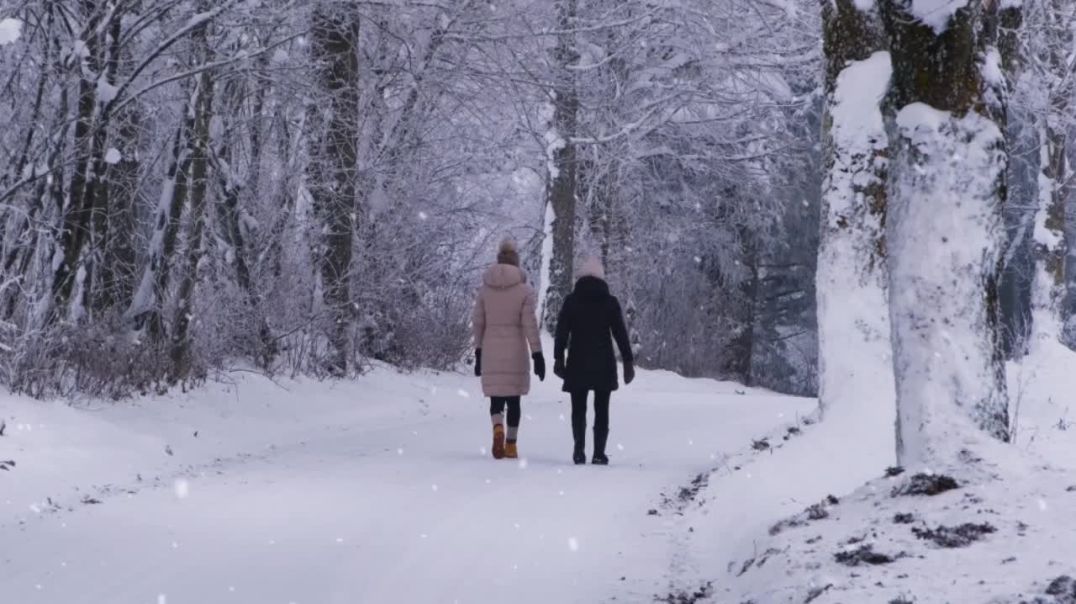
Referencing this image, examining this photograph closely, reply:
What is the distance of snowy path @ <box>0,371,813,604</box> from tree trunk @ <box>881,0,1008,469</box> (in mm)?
1904

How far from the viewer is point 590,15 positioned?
26828 millimetres

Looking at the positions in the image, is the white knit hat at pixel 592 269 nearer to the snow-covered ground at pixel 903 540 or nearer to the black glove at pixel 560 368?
the black glove at pixel 560 368

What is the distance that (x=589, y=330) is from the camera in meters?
13.4

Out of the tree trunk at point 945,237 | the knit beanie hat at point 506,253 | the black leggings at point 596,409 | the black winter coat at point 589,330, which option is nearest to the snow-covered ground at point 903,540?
the tree trunk at point 945,237

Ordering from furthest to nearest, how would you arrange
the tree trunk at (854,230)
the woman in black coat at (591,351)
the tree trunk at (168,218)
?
the tree trunk at (168,218) < the woman in black coat at (591,351) < the tree trunk at (854,230)

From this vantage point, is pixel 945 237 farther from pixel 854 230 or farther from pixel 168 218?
pixel 168 218

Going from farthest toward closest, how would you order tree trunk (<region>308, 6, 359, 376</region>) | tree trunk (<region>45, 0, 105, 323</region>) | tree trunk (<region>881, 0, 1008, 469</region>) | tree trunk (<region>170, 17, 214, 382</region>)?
tree trunk (<region>308, 6, 359, 376</region>) → tree trunk (<region>170, 17, 214, 382</region>) → tree trunk (<region>45, 0, 105, 323</region>) → tree trunk (<region>881, 0, 1008, 469</region>)

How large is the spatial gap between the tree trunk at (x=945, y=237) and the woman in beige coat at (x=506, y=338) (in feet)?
19.2

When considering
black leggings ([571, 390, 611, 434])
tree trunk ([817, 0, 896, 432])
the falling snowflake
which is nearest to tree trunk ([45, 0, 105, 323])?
the falling snowflake

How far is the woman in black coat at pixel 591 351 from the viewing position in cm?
1312

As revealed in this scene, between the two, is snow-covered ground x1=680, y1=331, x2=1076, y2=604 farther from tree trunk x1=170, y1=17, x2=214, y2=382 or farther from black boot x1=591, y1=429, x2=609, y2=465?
tree trunk x1=170, y1=17, x2=214, y2=382

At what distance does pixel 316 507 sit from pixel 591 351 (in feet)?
14.7

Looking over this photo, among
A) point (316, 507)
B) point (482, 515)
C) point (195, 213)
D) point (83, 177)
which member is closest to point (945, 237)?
point (482, 515)

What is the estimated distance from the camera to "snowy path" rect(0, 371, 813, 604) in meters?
6.92
